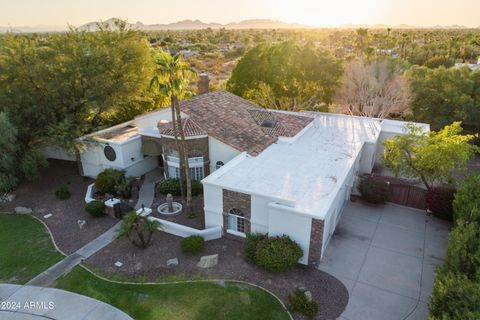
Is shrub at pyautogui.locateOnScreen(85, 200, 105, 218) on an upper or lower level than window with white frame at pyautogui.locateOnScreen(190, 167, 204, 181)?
lower

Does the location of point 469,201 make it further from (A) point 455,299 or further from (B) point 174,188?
(B) point 174,188

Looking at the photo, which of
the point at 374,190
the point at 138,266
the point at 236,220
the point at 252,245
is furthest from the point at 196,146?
the point at 374,190

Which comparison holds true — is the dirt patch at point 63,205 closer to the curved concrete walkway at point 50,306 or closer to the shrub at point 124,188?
the shrub at point 124,188

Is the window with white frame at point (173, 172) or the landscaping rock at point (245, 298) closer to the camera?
the landscaping rock at point (245, 298)

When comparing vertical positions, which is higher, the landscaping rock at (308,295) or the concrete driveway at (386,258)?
the landscaping rock at (308,295)

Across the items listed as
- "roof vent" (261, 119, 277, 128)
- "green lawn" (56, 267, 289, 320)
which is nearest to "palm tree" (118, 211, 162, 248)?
"green lawn" (56, 267, 289, 320)

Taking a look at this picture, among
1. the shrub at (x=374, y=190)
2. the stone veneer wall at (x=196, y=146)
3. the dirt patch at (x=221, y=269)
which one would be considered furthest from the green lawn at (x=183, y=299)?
the shrub at (x=374, y=190)

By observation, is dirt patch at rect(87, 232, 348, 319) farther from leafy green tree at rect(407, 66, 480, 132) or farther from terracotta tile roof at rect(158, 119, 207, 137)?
leafy green tree at rect(407, 66, 480, 132)
